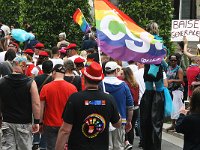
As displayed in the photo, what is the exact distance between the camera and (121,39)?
29.5 ft

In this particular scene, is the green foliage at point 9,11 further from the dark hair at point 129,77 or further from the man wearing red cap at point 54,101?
the man wearing red cap at point 54,101

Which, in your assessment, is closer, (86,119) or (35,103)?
(86,119)

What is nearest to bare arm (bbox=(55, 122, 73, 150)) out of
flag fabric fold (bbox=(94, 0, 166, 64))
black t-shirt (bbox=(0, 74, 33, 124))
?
flag fabric fold (bbox=(94, 0, 166, 64))

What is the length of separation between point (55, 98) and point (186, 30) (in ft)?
25.0

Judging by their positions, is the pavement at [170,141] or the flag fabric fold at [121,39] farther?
the pavement at [170,141]

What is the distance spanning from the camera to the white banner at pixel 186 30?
16281 millimetres

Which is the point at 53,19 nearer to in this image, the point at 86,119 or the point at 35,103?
the point at 35,103

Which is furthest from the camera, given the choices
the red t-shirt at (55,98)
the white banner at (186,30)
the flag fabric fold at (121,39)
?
the white banner at (186,30)

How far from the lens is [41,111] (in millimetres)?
9727

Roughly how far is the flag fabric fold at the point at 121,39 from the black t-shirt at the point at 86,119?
6.25 ft

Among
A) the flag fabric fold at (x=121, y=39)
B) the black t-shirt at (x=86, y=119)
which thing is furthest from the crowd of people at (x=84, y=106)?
the flag fabric fold at (x=121, y=39)

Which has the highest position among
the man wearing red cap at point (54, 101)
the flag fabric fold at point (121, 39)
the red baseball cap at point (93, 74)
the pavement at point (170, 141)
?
the flag fabric fold at point (121, 39)

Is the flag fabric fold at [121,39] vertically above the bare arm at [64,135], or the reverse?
the flag fabric fold at [121,39]

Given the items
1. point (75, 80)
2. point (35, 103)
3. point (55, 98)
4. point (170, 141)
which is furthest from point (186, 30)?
point (35, 103)
